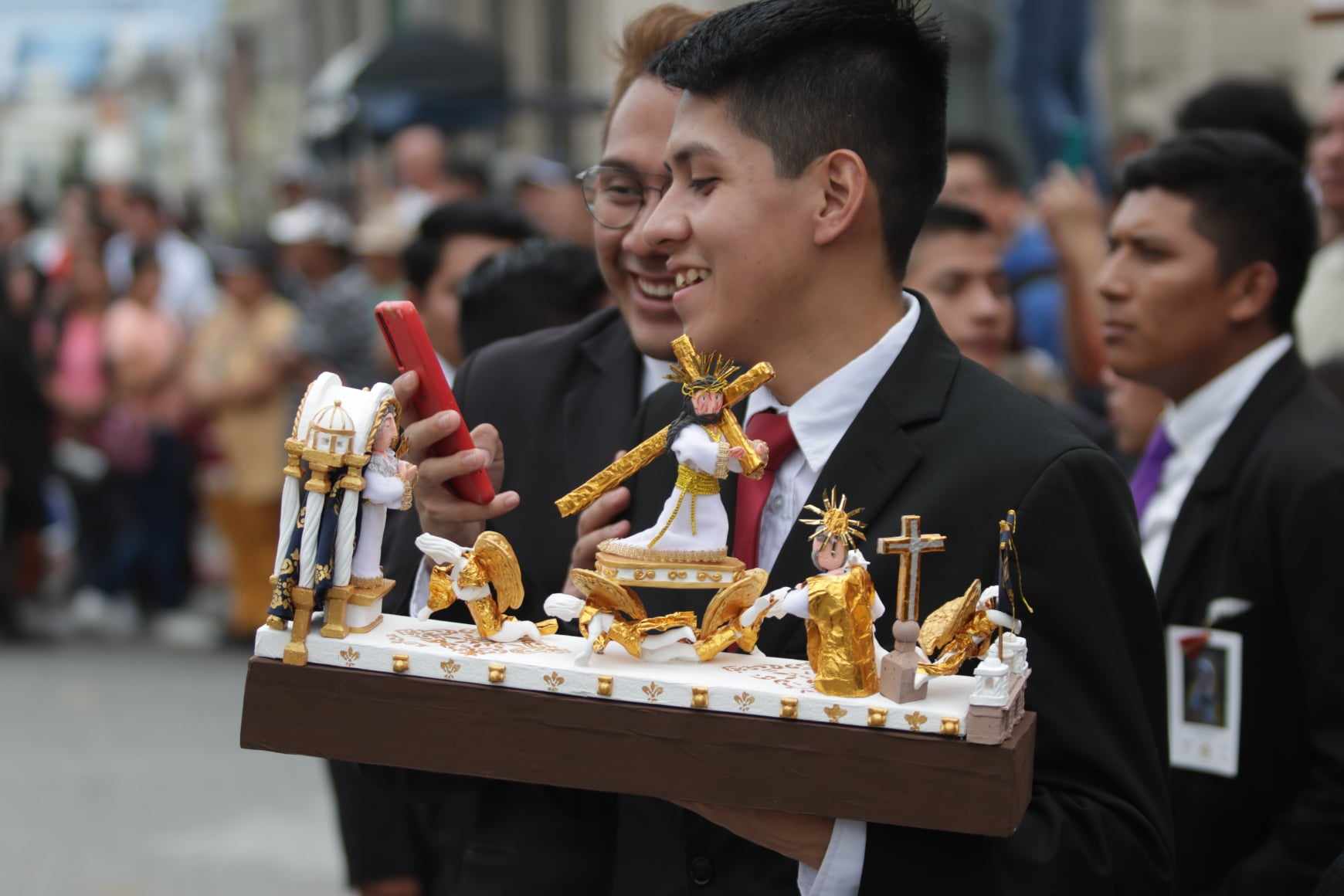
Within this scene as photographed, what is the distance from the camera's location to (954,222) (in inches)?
205

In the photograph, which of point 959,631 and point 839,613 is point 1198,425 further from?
point 839,613

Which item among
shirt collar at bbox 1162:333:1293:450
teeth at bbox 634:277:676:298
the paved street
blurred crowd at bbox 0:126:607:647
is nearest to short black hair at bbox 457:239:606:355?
teeth at bbox 634:277:676:298

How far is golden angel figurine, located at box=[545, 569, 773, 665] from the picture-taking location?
2.33 meters

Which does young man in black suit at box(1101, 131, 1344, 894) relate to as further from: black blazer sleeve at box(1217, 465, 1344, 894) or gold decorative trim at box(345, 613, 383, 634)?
gold decorative trim at box(345, 613, 383, 634)

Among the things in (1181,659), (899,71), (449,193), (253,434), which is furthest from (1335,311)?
(253,434)

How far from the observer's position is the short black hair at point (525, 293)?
4.57 m

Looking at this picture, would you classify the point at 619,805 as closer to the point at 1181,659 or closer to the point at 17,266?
the point at 1181,659

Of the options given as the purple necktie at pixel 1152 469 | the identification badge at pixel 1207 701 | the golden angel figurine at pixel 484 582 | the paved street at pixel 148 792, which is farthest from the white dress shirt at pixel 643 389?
the paved street at pixel 148 792

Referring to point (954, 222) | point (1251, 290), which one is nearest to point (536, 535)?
point (1251, 290)

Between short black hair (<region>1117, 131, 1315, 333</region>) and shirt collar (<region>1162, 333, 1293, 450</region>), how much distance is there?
0.35 feet

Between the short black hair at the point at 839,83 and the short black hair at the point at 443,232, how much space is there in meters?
2.87

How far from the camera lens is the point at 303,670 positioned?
93.5 inches

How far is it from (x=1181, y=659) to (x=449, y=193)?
22.9 feet

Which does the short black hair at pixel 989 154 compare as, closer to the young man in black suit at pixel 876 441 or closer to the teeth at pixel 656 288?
the teeth at pixel 656 288
